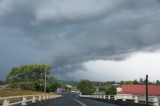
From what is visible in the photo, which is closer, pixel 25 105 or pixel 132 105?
pixel 25 105

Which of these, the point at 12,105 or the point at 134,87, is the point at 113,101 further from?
the point at 134,87

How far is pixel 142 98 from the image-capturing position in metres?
44.6

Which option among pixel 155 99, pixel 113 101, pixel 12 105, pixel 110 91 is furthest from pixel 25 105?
pixel 110 91

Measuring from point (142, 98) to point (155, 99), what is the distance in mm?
13789

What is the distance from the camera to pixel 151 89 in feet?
493

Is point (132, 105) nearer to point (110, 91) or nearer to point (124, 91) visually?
point (124, 91)

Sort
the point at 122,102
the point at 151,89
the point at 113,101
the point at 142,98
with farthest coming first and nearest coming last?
1. the point at 151,89
2. the point at 113,101
3. the point at 122,102
4. the point at 142,98

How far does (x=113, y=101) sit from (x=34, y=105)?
772 inches

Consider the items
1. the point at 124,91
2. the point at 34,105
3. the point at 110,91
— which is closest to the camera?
the point at 34,105

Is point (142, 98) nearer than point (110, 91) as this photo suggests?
Yes

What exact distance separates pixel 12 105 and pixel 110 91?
6745 inches

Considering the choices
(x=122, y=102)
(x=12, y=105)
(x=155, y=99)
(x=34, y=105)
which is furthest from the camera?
(x=122, y=102)

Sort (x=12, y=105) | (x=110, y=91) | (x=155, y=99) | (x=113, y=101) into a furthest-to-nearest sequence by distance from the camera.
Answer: (x=110, y=91)
(x=113, y=101)
(x=155, y=99)
(x=12, y=105)

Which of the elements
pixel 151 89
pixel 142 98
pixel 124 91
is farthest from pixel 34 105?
pixel 124 91
